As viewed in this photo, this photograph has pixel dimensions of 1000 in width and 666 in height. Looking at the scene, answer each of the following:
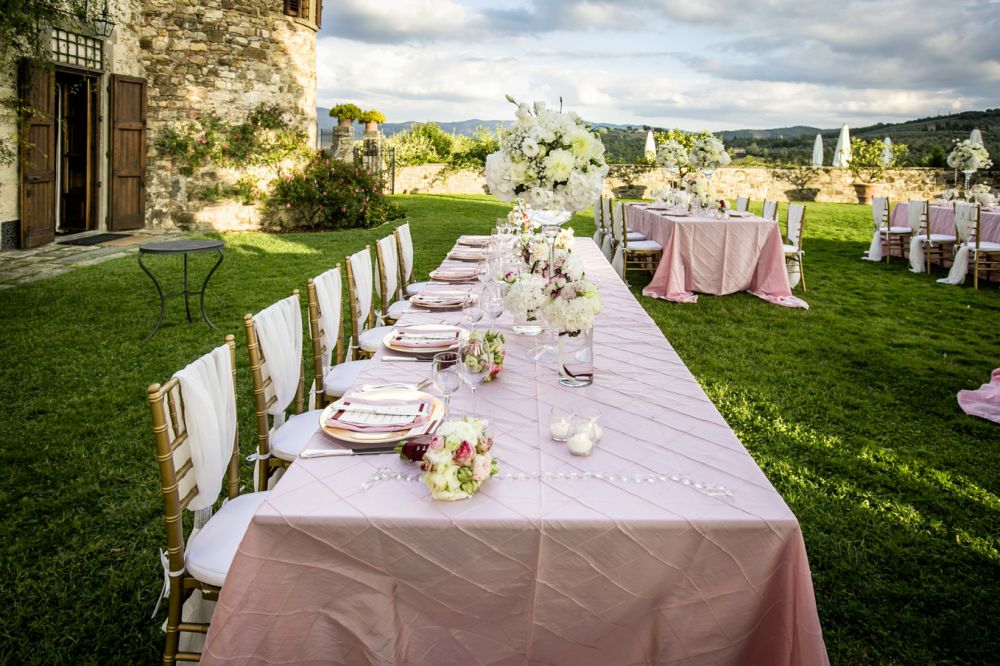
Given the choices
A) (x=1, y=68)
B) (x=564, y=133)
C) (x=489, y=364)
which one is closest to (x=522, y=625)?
(x=489, y=364)

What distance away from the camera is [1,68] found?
26.4ft

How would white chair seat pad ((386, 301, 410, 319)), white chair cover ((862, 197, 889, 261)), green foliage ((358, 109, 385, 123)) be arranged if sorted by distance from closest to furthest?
white chair seat pad ((386, 301, 410, 319))
white chair cover ((862, 197, 889, 261))
green foliage ((358, 109, 385, 123))

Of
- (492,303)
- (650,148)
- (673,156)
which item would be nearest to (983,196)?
(673,156)

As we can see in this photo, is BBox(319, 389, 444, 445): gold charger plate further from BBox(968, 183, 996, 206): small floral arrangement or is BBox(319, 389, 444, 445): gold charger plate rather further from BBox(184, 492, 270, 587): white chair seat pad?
BBox(968, 183, 996, 206): small floral arrangement

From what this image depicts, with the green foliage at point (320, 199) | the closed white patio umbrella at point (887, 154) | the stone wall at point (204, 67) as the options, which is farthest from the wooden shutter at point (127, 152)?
the closed white patio umbrella at point (887, 154)

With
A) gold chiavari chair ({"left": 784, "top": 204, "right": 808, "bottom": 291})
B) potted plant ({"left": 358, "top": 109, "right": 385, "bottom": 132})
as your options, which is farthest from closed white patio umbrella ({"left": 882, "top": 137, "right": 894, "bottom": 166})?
potted plant ({"left": 358, "top": 109, "right": 385, "bottom": 132})

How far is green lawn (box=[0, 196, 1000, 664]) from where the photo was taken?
229 cm

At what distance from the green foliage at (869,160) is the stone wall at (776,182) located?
0.23 m

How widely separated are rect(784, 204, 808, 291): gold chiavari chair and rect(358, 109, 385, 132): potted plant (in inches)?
414

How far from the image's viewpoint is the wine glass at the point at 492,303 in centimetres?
276

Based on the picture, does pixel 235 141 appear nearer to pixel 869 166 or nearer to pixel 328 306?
pixel 328 306

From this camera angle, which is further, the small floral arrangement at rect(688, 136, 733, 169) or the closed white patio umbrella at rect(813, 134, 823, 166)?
the closed white patio umbrella at rect(813, 134, 823, 166)

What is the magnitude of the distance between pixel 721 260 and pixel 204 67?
927cm

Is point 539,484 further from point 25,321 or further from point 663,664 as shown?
point 25,321
